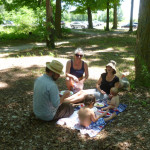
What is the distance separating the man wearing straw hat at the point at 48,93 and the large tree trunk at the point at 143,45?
9.42 ft

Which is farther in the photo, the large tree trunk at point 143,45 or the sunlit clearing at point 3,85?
the sunlit clearing at point 3,85

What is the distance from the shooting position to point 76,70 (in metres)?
5.49

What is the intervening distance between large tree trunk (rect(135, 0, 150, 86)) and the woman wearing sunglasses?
169cm

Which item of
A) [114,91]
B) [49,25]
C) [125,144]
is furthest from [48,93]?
[49,25]

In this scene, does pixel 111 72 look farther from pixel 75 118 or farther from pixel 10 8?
pixel 10 8

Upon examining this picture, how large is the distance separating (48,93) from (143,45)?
3.43 m

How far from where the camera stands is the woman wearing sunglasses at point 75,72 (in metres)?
5.21

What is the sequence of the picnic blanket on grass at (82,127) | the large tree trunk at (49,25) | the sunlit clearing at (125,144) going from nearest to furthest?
the sunlit clearing at (125,144) → the picnic blanket on grass at (82,127) → the large tree trunk at (49,25)

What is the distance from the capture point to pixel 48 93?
3625 mm

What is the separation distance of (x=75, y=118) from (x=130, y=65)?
559 centimetres

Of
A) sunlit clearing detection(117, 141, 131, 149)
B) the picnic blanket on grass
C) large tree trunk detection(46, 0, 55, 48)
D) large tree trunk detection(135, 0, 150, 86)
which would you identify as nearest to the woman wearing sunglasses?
the picnic blanket on grass

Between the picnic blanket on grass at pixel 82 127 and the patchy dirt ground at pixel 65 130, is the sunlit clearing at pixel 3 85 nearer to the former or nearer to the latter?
the patchy dirt ground at pixel 65 130

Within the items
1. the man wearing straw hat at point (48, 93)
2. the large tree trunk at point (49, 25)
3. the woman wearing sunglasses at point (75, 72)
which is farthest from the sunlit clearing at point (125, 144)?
the large tree trunk at point (49, 25)

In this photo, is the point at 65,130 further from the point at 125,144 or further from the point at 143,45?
the point at 143,45
